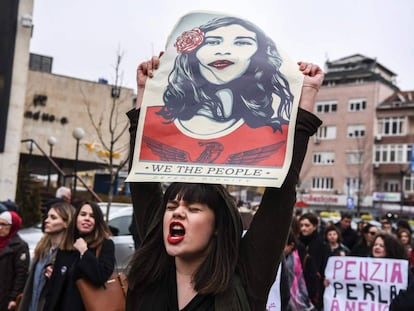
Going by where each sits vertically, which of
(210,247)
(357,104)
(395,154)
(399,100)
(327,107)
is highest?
(399,100)

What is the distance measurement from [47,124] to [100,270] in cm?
2425

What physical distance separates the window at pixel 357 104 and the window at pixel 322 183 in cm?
728

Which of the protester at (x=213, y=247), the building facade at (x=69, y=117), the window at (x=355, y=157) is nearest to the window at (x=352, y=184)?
the window at (x=355, y=157)

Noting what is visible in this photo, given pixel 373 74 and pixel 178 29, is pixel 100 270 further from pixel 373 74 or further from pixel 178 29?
pixel 373 74

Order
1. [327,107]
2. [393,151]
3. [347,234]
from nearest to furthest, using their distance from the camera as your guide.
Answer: [347,234], [393,151], [327,107]

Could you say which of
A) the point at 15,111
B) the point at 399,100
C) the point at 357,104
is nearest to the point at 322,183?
the point at 357,104

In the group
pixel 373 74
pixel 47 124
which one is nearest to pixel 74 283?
pixel 47 124

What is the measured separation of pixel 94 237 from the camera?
5.32 meters

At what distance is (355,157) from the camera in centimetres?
5959

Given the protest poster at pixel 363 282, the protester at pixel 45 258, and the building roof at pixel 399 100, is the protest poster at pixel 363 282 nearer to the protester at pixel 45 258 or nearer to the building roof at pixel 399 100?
the protester at pixel 45 258

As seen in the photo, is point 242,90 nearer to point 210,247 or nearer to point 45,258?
point 210,247

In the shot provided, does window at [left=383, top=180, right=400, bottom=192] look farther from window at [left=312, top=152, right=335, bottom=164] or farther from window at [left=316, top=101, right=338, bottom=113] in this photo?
window at [left=316, top=101, right=338, bottom=113]

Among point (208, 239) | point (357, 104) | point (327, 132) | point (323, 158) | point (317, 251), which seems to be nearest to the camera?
point (208, 239)

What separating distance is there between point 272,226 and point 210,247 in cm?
28
